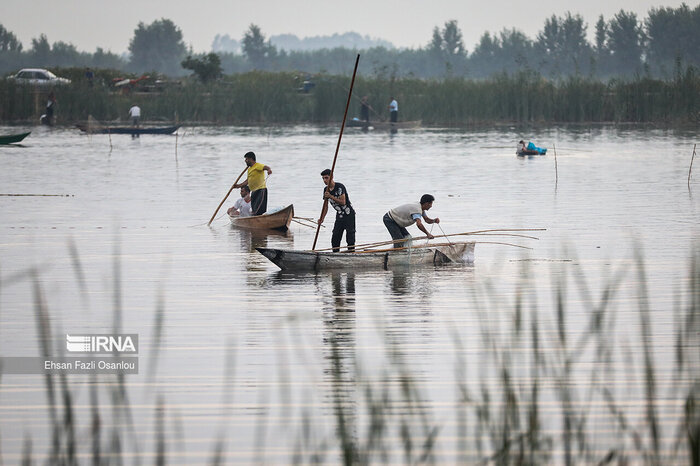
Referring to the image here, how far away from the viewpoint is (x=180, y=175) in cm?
3198

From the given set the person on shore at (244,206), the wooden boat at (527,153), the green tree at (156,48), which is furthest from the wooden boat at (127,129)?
the green tree at (156,48)

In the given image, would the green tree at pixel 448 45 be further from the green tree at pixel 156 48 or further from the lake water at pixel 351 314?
the lake water at pixel 351 314

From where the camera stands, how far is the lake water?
7.05 m

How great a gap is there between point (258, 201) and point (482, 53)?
11449cm

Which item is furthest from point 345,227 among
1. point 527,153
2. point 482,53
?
point 482,53

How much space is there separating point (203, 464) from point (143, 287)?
697cm

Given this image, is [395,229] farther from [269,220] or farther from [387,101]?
[387,101]

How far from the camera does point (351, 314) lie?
39.2ft

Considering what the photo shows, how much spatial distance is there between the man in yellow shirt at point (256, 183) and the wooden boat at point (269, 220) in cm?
23

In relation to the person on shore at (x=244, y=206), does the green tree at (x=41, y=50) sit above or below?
above

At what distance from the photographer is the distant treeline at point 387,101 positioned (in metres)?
48.6

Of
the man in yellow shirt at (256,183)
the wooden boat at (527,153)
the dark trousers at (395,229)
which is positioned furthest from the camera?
the wooden boat at (527,153)

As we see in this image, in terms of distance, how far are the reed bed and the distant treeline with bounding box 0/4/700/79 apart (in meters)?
75.9

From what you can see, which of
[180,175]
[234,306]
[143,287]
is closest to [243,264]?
[143,287]
